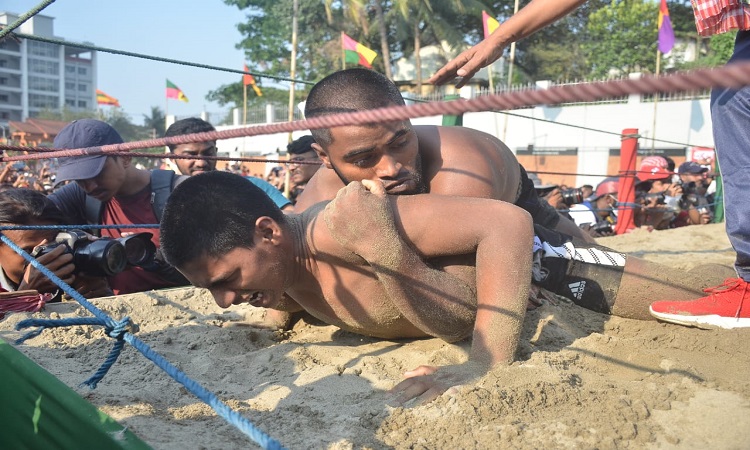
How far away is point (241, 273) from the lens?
2.01 meters

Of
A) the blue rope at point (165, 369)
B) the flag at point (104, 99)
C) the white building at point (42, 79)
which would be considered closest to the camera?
the blue rope at point (165, 369)

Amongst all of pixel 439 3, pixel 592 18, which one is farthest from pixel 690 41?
pixel 439 3

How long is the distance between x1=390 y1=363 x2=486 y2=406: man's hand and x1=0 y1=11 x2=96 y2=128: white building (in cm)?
6424

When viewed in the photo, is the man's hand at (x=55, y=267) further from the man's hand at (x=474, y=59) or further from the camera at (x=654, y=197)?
the camera at (x=654, y=197)

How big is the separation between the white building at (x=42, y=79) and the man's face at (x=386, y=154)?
63.6 m

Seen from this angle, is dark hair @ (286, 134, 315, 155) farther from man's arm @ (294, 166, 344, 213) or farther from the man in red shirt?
man's arm @ (294, 166, 344, 213)

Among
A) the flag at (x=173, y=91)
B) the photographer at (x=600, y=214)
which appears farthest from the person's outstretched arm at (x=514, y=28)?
the flag at (x=173, y=91)

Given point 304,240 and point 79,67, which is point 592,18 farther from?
point 79,67

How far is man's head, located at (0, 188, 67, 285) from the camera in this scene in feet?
9.89

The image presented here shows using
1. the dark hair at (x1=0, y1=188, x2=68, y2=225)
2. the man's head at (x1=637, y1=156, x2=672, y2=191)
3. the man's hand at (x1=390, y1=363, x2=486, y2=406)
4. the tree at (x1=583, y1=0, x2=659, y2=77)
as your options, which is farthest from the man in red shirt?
the tree at (x1=583, y1=0, x2=659, y2=77)

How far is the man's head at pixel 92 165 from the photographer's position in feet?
10.3

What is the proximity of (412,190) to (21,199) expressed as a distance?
206cm

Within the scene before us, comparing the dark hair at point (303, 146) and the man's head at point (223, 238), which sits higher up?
the dark hair at point (303, 146)

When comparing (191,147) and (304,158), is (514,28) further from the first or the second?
(304,158)
